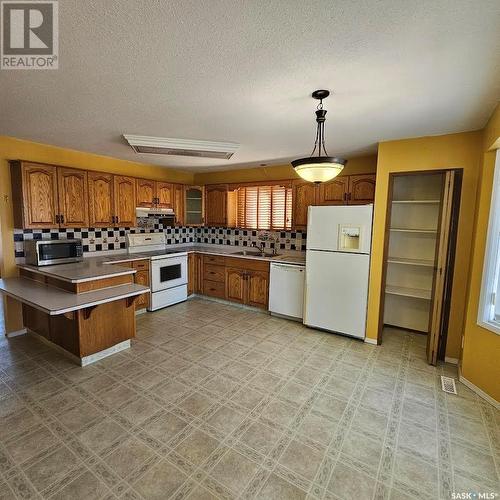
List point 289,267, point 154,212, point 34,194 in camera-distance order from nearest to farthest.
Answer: point 34,194 < point 289,267 < point 154,212

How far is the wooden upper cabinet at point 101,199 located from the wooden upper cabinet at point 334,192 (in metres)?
3.05

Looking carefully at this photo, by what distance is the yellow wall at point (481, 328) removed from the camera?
7.58 feet

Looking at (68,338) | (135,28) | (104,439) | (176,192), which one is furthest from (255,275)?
(135,28)

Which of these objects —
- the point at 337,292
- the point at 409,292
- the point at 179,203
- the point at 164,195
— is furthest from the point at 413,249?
the point at 164,195

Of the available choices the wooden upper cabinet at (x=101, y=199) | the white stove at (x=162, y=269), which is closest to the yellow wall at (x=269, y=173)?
the white stove at (x=162, y=269)

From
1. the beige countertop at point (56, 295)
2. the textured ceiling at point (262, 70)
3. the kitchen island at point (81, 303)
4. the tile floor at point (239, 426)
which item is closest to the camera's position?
the textured ceiling at point (262, 70)

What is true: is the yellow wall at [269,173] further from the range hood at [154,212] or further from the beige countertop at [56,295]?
the beige countertop at [56,295]

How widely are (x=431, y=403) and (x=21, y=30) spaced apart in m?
3.71

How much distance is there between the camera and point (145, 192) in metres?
4.46

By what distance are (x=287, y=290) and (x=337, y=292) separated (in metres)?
0.79

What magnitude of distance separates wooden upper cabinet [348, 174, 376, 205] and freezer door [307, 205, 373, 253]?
55 centimetres

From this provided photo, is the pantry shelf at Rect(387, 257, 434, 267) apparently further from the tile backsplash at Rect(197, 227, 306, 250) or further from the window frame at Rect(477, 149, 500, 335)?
the tile backsplash at Rect(197, 227, 306, 250)

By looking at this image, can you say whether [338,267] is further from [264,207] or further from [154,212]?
[154,212]

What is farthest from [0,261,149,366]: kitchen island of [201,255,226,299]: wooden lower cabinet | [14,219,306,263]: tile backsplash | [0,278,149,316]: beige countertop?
[201,255,226,299]: wooden lower cabinet
